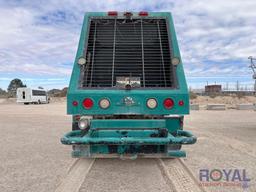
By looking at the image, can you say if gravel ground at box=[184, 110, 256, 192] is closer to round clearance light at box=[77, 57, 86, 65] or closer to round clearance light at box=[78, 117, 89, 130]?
round clearance light at box=[78, 117, 89, 130]

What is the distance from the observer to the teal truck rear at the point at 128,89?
575 cm

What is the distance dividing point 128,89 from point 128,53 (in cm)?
120

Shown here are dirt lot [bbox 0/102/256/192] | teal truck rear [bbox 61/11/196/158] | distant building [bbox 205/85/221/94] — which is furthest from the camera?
distant building [bbox 205/85/221/94]

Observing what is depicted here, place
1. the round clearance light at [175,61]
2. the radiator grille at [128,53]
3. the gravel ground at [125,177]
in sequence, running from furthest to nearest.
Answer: the radiator grille at [128,53], the round clearance light at [175,61], the gravel ground at [125,177]

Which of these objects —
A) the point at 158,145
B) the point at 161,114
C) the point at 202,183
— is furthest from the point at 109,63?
the point at 202,183

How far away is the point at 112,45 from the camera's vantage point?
280 inches

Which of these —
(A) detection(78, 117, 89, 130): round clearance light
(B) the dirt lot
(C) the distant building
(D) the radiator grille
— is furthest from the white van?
(C) the distant building

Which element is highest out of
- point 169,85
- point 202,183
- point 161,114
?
point 169,85

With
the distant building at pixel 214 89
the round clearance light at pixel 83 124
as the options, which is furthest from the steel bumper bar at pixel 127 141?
the distant building at pixel 214 89

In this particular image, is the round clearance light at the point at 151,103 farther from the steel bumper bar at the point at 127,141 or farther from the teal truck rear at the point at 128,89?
the steel bumper bar at the point at 127,141

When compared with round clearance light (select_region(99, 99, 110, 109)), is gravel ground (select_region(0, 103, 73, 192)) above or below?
below

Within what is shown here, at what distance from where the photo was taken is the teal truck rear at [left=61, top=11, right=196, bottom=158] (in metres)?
5.75

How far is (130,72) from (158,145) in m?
1.81

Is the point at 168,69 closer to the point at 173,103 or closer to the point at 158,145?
Answer: the point at 173,103
